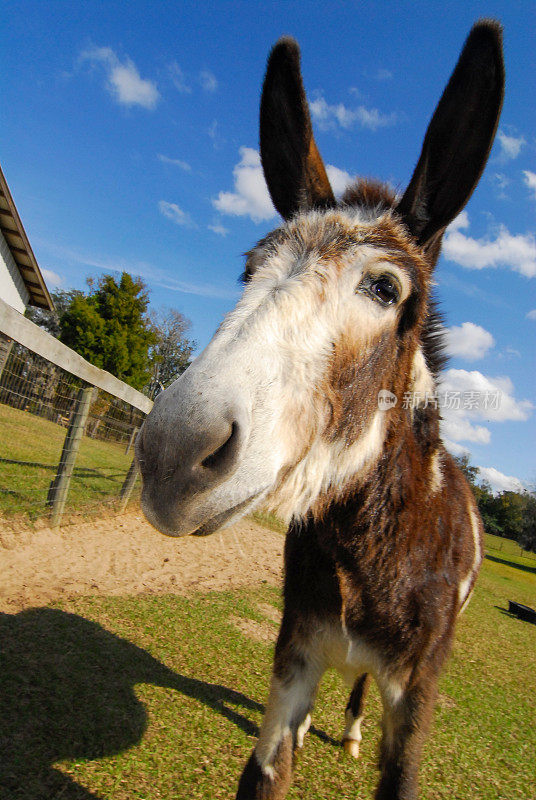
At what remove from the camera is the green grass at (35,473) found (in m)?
5.91

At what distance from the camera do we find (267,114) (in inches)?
88.7

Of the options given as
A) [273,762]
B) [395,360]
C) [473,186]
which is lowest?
[273,762]

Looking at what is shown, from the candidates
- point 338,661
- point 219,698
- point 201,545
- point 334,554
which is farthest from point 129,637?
point 201,545

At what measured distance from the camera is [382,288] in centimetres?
175

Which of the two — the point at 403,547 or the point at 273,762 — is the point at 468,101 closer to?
the point at 403,547

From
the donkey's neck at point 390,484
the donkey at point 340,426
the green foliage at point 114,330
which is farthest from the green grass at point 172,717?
the green foliage at point 114,330

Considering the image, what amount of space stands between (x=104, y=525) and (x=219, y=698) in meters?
4.18

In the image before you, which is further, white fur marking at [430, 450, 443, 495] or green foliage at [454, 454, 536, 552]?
green foliage at [454, 454, 536, 552]

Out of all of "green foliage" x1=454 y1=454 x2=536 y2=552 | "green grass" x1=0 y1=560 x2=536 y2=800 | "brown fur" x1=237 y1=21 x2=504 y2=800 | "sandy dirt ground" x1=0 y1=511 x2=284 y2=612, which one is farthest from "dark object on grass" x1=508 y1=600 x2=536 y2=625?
"green foliage" x1=454 y1=454 x2=536 y2=552

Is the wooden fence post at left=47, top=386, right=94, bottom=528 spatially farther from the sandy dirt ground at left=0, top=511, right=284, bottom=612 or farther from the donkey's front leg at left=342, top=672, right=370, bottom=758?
the donkey's front leg at left=342, top=672, right=370, bottom=758

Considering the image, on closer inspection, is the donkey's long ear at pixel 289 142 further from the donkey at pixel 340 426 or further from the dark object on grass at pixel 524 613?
the dark object on grass at pixel 524 613

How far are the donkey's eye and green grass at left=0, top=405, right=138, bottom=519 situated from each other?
4948mm

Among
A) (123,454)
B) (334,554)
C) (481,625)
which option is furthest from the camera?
(123,454)

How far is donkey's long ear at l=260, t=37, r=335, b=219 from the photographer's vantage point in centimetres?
206
